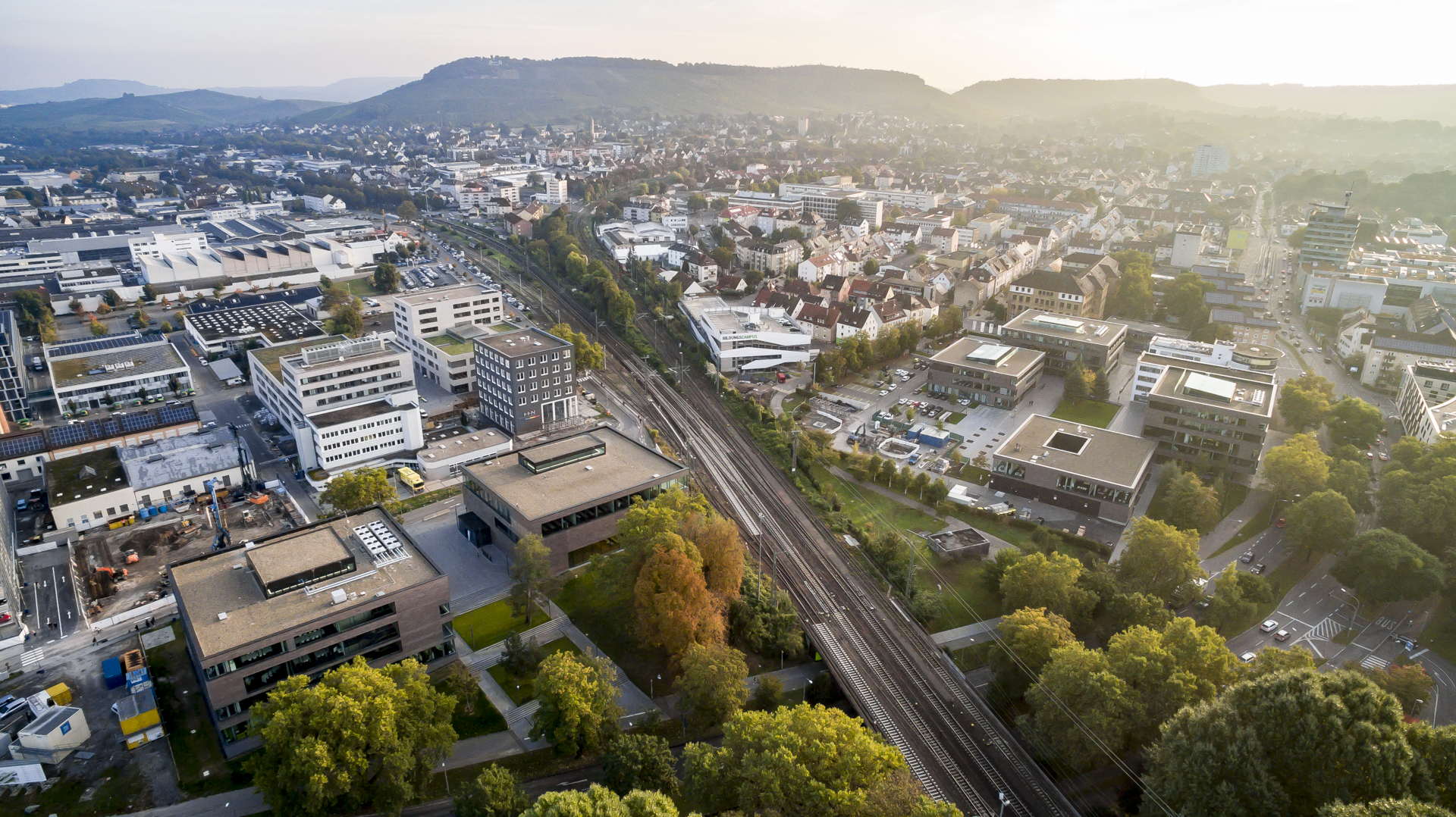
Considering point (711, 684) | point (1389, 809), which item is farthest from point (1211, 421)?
point (711, 684)

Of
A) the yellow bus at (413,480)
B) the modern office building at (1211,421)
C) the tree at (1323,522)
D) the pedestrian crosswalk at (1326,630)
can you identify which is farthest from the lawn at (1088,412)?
the yellow bus at (413,480)

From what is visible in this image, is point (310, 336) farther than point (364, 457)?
Yes

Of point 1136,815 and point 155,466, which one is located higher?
point 155,466

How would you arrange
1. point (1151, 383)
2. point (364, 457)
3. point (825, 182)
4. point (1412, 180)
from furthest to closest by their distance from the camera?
point (825, 182) → point (1412, 180) → point (1151, 383) → point (364, 457)

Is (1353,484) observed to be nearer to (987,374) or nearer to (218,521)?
(987,374)

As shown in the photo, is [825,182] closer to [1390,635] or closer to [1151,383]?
[1151,383]

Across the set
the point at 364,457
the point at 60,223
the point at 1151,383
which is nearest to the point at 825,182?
the point at 1151,383
